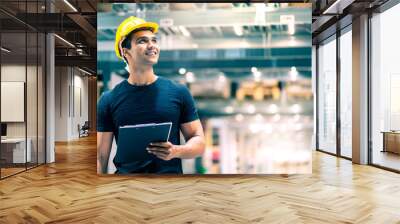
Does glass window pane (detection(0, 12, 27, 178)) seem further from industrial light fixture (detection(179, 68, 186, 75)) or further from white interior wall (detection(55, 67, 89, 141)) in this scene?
white interior wall (detection(55, 67, 89, 141))

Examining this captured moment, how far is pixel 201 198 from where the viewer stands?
5.12 meters

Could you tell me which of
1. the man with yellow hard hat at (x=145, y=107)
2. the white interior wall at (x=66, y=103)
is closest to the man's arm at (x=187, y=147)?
the man with yellow hard hat at (x=145, y=107)

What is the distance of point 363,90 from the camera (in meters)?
8.42

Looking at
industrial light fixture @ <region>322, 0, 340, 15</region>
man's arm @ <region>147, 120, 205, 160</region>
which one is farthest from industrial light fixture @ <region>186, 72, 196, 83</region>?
industrial light fixture @ <region>322, 0, 340, 15</region>

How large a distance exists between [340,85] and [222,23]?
480cm

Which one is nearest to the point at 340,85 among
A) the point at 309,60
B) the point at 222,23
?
the point at 309,60

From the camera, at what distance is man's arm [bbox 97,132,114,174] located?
6461 millimetres

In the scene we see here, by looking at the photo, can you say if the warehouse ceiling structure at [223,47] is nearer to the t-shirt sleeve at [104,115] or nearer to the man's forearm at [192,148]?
the t-shirt sleeve at [104,115]

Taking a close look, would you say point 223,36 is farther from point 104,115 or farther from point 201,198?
point 201,198

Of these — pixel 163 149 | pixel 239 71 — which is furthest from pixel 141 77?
pixel 239 71

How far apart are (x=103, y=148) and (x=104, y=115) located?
0.54 m

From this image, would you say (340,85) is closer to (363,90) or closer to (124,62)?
(363,90)

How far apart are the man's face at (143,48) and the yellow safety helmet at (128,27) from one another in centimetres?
9

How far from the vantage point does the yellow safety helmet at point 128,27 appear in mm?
6402
